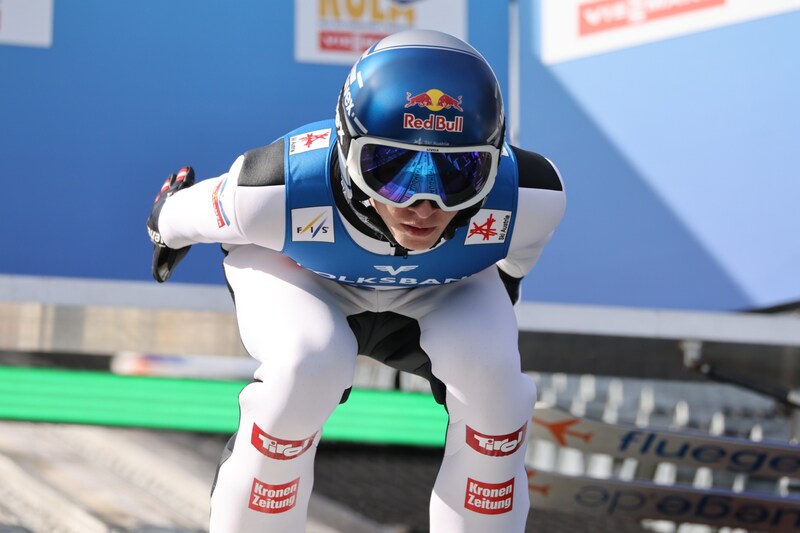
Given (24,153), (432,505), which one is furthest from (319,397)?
(24,153)

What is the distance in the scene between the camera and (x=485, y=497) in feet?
7.70

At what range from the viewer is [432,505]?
95.3 inches

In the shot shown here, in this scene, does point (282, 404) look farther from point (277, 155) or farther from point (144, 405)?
point (144, 405)

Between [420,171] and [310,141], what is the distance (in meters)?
0.39

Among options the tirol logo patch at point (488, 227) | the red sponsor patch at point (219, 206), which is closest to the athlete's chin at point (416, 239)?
the tirol logo patch at point (488, 227)

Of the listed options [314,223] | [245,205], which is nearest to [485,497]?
Result: [314,223]

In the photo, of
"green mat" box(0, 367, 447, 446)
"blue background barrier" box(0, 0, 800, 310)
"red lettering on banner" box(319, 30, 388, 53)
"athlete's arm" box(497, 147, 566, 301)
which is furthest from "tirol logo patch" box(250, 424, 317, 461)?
"red lettering on banner" box(319, 30, 388, 53)

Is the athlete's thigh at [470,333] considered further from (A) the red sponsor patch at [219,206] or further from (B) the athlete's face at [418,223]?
(A) the red sponsor patch at [219,206]

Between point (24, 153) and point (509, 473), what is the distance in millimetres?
3219

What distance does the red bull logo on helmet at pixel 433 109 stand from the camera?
6.84 ft

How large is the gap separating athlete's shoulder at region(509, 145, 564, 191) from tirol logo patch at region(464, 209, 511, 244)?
0.32 feet

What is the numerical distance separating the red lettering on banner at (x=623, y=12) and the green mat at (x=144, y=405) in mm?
1908

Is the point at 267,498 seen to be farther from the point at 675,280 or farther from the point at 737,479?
the point at 737,479

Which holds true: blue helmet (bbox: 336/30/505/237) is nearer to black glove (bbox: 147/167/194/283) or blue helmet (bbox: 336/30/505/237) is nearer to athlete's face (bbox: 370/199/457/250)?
athlete's face (bbox: 370/199/457/250)
